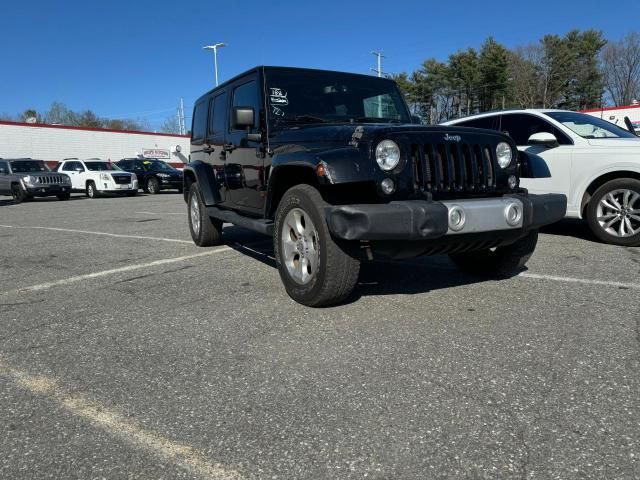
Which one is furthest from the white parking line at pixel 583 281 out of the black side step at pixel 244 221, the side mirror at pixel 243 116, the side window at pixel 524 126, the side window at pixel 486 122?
the side window at pixel 486 122

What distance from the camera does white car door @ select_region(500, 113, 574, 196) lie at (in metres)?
6.39

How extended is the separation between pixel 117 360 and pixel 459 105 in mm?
55721

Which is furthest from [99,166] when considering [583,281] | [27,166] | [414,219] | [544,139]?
[414,219]

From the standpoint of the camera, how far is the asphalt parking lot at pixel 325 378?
6.47 feet

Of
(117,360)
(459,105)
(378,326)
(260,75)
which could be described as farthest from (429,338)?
(459,105)

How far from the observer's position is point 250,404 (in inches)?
94.7

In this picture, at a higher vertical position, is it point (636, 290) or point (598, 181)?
point (598, 181)

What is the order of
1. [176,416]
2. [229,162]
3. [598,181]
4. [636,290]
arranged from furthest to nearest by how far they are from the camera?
[598,181], [229,162], [636,290], [176,416]

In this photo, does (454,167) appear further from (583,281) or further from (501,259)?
(583,281)

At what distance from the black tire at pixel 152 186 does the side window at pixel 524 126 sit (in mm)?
17734

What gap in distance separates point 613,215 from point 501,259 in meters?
2.46

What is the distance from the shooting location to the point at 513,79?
174 feet

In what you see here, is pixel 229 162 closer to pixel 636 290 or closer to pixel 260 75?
pixel 260 75

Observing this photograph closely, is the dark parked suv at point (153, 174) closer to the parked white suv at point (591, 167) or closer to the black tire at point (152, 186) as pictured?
the black tire at point (152, 186)
